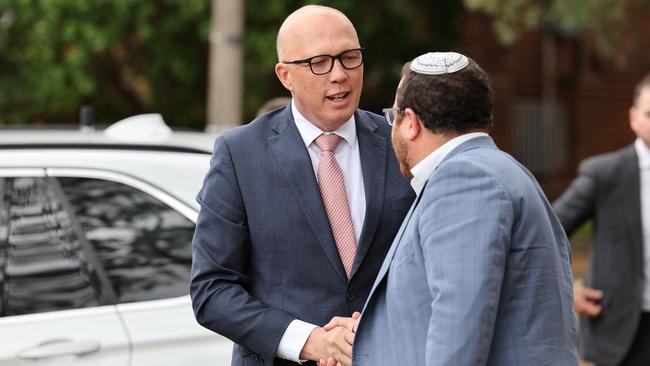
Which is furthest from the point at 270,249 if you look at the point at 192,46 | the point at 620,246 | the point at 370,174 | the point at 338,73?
the point at 192,46

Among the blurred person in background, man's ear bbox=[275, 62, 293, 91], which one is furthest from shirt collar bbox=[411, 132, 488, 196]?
the blurred person in background

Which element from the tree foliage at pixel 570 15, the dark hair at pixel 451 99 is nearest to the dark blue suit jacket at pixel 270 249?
the dark hair at pixel 451 99

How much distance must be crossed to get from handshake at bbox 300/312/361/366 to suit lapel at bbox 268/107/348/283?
0.14 m

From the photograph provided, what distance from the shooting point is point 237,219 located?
8.62ft

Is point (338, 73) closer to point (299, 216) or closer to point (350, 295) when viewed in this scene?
point (299, 216)

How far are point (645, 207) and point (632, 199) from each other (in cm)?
7

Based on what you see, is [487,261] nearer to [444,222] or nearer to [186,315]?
[444,222]

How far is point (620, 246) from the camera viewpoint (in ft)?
14.5

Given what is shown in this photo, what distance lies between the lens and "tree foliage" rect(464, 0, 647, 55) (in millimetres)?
12266

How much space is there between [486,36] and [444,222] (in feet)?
57.2

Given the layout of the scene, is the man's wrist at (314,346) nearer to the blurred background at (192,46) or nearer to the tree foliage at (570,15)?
the blurred background at (192,46)

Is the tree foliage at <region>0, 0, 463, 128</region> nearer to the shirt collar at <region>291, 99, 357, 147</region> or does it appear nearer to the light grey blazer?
the shirt collar at <region>291, 99, 357, 147</region>

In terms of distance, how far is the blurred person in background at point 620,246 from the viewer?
439 centimetres

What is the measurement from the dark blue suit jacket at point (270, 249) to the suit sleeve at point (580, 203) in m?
2.02
